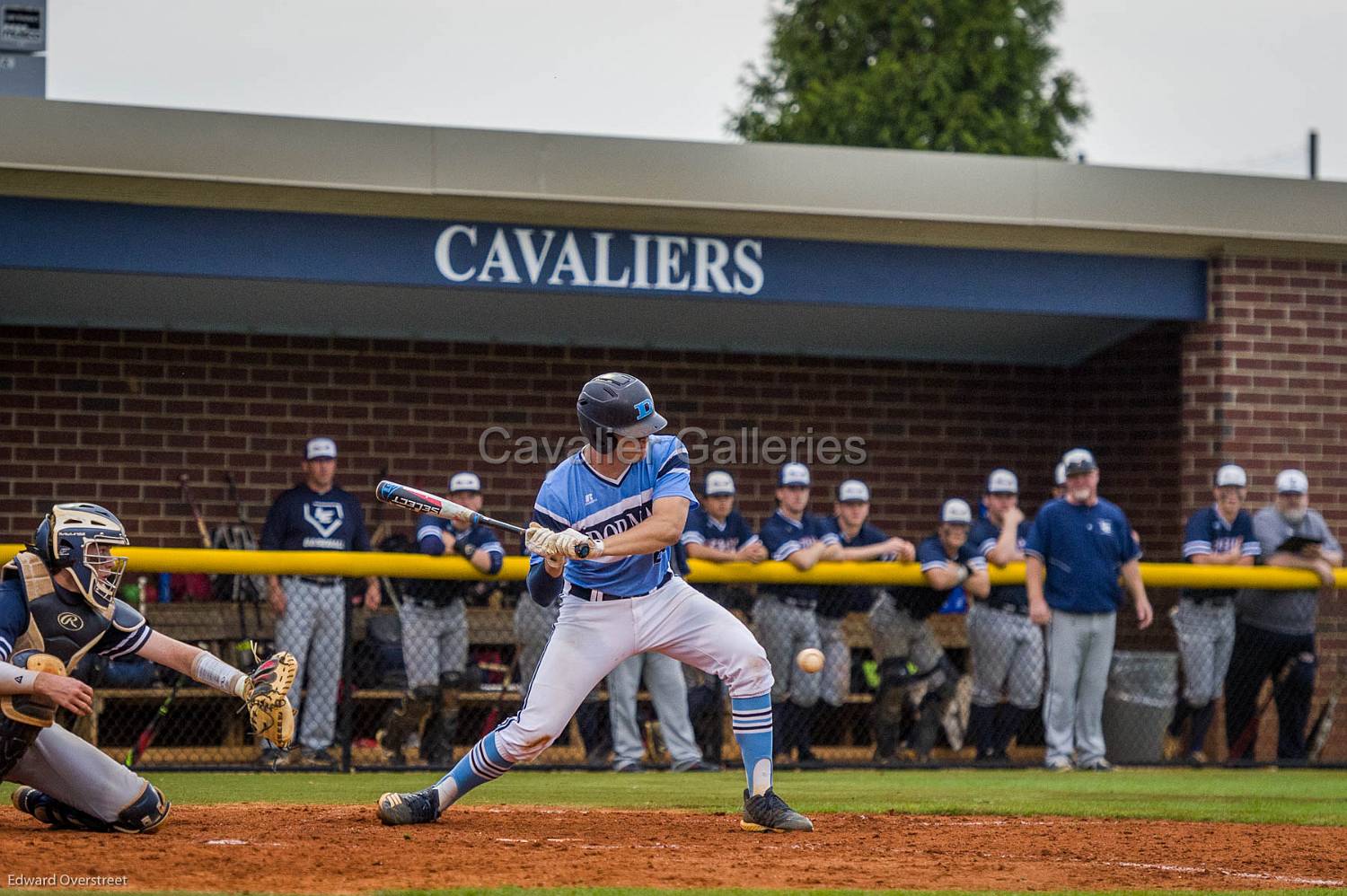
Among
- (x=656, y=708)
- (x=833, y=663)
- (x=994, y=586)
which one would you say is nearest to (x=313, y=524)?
(x=656, y=708)

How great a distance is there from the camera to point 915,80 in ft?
105

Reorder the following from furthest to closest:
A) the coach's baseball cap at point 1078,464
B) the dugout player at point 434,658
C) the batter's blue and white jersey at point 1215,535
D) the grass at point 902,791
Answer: the batter's blue and white jersey at point 1215,535 → the coach's baseball cap at point 1078,464 → the dugout player at point 434,658 → the grass at point 902,791

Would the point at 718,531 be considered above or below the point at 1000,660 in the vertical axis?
above

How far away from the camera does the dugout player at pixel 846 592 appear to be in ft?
35.2

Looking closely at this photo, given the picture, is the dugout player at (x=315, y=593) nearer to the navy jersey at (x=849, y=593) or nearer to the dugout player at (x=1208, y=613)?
the navy jersey at (x=849, y=593)

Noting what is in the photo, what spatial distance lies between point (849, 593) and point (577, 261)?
9.83 ft

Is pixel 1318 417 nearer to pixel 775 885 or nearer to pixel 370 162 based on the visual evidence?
pixel 370 162

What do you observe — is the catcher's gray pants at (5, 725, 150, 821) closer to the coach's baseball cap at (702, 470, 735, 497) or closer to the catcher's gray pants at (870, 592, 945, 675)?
the coach's baseball cap at (702, 470, 735, 497)

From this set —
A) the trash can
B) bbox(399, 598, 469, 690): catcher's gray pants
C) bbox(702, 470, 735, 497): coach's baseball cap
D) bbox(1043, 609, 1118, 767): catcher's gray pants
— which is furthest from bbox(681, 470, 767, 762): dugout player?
the trash can

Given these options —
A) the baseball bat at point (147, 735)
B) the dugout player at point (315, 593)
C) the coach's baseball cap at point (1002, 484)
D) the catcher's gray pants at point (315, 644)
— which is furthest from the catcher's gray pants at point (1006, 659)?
the baseball bat at point (147, 735)

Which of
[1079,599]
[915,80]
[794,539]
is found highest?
[915,80]

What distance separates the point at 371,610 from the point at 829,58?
25.3m

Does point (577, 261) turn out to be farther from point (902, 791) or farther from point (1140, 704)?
point (1140, 704)

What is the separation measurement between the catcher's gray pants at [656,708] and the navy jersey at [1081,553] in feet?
8.20
